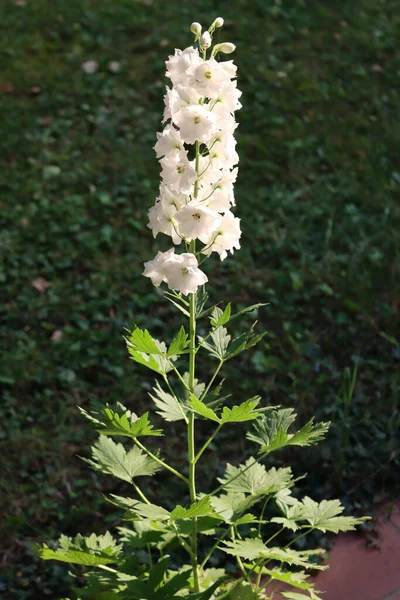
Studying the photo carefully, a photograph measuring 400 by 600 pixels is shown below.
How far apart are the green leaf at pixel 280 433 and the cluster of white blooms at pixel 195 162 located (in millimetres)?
434

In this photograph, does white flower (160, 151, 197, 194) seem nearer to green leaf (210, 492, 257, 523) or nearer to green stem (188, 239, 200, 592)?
green stem (188, 239, 200, 592)

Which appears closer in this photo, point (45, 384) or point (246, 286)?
point (45, 384)

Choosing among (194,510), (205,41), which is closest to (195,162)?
(205,41)

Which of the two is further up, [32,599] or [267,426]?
[267,426]

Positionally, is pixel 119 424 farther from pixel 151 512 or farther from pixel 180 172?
pixel 180 172

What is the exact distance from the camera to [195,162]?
73.9 inches

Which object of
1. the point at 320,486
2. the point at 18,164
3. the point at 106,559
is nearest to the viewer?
the point at 106,559

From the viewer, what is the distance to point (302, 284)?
12.0 ft

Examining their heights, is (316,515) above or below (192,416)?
below

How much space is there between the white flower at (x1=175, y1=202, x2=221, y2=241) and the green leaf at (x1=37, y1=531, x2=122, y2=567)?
2.81ft

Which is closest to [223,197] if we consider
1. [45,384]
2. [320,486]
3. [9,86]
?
[320,486]

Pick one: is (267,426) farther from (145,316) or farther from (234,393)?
(145,316)

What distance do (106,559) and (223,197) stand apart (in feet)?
3.25

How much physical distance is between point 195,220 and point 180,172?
121 mm
